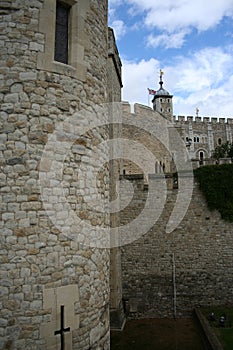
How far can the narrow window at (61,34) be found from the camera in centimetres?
499

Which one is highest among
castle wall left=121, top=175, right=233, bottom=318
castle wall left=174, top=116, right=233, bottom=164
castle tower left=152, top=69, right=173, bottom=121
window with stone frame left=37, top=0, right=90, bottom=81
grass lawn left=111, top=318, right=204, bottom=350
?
castle tower left=152, top=69, right=173, bottom=121

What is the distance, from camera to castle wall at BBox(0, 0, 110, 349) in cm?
419

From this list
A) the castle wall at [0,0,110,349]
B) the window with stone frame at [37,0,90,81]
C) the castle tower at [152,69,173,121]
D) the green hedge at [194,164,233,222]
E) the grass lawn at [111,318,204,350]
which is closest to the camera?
the castle wall at [0,0,110,349]

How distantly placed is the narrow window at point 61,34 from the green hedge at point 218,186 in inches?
377

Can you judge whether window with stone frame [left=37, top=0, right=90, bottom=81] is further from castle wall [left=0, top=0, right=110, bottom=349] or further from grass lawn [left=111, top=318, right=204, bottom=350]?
grass lawn [left=111, top=318, right=204, bottom=350]

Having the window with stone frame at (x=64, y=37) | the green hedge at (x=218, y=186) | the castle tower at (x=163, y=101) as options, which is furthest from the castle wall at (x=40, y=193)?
the castle tower at (x=163, y=101)

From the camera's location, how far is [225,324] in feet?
34.3

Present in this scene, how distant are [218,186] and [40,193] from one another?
33.8 feet

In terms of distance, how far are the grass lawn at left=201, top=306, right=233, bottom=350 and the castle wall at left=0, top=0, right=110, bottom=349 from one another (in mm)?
5277

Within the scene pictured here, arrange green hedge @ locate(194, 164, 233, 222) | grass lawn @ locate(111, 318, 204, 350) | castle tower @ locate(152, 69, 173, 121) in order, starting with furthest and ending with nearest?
castle tower @ locate(152, 69, 173, 121) → green hedge @ locate(194, 164, 233, 222) → grass lawn @ locate(111, 318, 204, 350)

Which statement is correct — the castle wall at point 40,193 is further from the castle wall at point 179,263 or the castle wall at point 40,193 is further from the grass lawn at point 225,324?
the castle wall at point 179,263

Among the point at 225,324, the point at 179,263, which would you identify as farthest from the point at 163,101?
the point at 225,324

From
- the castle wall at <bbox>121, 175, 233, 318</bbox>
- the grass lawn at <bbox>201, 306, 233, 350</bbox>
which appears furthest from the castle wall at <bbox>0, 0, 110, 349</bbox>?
the castle wall at <bbox>121, 175, 233, 318</bbox>

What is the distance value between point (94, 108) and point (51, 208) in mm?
1975
